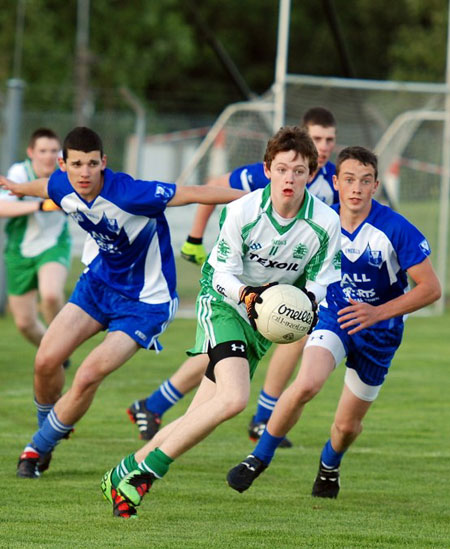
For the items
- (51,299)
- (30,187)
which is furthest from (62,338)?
(51,299)

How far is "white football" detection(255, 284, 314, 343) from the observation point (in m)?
5.80

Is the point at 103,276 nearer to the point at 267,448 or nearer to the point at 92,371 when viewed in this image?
the point at 92,371

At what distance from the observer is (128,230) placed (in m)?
7.02

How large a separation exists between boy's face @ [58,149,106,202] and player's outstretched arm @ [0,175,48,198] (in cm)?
29

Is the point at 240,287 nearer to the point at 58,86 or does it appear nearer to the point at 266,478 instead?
the point at 266,478

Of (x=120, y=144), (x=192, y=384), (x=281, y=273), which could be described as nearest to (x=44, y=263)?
(x=192, y=384)

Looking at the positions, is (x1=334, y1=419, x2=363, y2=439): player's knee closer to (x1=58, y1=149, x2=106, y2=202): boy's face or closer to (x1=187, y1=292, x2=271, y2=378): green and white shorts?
(x1=187, y1=292, x2=271, y2=378): green and white shorts

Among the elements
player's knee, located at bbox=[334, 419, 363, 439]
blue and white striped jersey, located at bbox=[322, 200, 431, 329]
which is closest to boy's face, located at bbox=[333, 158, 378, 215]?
blue and white striped jersey, located at bbox=[322, 200, 431, 329]

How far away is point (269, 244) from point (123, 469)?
135 centimetres

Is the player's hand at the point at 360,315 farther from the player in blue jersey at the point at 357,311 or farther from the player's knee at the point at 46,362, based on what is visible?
the player's knee at the point at 46,362

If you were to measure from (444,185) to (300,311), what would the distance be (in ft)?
40.9

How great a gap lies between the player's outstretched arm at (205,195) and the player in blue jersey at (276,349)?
1.26 meters

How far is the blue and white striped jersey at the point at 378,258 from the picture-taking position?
6.62 meters

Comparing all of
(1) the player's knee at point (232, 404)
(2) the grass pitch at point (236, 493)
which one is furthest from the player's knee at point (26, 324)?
(1) the player's knee at point (232, 404)
